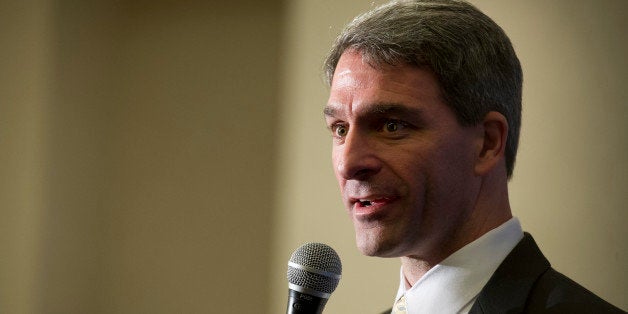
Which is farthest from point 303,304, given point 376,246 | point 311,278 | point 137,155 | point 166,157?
point 137,155

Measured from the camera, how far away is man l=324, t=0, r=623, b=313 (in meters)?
1.81

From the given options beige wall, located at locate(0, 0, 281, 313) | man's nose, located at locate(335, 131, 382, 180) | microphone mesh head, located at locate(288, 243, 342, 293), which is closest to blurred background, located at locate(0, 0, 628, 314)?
beige wall, located at locate(0, 0, 281, 313)

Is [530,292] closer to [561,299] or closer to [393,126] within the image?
[561,299]

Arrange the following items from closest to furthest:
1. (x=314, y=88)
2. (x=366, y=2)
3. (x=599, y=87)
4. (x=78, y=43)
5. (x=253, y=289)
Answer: (x=599, y=87) < (x=366, y=2) < (x=314, y=88) < (x=253, y=289) < (x=78, y=43)

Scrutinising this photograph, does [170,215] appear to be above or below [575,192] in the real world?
below

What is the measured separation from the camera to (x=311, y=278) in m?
1.85

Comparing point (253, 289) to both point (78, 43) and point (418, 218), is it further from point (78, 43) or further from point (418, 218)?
point (418, 218)

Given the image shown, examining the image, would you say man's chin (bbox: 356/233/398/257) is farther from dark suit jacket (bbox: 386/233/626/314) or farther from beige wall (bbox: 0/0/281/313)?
beige wall (bbox: 0/0/281/313)

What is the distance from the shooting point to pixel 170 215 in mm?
3785

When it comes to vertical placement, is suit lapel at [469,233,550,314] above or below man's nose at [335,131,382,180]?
below

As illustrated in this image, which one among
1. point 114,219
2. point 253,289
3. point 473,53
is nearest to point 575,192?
point 473,53

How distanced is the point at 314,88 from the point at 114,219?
131 centimetres

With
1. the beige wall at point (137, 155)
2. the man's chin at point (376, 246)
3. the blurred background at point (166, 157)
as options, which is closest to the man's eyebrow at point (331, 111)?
the man's chin at point (376, 246)

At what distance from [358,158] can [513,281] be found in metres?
A: 0.43
